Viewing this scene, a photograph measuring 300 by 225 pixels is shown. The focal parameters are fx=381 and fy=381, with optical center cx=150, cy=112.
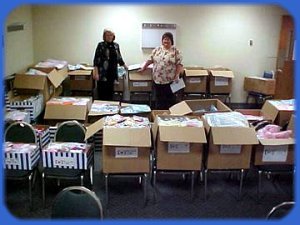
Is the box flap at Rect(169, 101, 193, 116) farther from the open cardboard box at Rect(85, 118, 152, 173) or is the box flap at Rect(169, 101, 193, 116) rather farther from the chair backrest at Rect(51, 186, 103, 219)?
the chair backrest at Rect(51, 186, 103, 219)

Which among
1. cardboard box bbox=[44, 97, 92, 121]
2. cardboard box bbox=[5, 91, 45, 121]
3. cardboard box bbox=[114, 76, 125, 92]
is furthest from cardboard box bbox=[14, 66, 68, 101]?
cardboard box bbox=[114, 76, 125, 92]

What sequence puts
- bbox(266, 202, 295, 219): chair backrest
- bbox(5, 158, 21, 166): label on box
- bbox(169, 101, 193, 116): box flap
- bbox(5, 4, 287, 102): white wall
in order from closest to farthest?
1. bbox(266, 202, 295, 219): chair backrest
2. bbox(5, 158, 21, 166): label on box
3. bbox(169, 101, 193, 116): box flap
4. bbox(5, 4, 287, 102): white wall

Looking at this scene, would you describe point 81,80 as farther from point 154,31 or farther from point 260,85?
point 260,85

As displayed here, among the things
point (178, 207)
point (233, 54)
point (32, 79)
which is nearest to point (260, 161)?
point (178, 207)

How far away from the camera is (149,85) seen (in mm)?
5879

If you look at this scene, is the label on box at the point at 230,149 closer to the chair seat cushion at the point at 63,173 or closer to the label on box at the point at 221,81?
the chair seat cushion at the point at 63,173

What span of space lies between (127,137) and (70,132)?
653mm

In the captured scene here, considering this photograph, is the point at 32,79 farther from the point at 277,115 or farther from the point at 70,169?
the point at 277,115

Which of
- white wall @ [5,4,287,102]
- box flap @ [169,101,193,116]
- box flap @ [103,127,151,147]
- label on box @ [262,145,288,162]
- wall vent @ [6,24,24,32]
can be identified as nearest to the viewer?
box flap @ [103,127,151,147]

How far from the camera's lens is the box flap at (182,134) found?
2824mm

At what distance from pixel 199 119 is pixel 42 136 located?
56.2 inches

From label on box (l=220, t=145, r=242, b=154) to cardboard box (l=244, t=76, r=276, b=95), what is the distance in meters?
3.06

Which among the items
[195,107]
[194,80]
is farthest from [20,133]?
[194,80]

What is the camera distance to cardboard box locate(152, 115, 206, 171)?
283 centimetres
